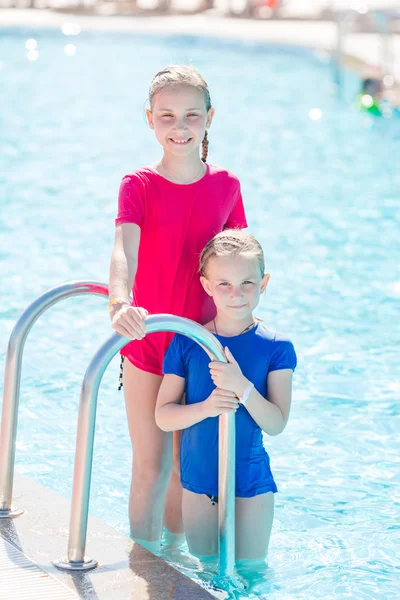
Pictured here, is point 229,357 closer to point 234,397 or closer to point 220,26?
point 234,397

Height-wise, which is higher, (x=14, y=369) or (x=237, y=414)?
(x=14, y=369)

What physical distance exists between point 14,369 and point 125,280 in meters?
0.53

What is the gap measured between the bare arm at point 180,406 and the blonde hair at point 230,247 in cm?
37

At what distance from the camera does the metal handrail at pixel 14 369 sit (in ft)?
11.0

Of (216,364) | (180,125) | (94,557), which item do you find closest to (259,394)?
(216,364)

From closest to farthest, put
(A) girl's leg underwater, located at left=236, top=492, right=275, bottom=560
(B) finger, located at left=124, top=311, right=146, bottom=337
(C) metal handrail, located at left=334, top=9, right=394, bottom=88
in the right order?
1. (B) finger, located at left=124, top=311, right=146, bottom=337
2. (A) girl's leg underwater, located at left=236, top=492, right=275, bottom=560
3. (C) metal handrail, located at left=334, top=9, right=394, bottom=88

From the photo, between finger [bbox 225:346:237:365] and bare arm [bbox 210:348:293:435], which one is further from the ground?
finger [bbox 225:346:237:365]

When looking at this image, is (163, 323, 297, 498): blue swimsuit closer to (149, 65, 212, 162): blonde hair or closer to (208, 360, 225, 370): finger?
(208, 360, 225, 370): finger

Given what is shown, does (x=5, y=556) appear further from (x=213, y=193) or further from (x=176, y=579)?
(x=213, y=193)

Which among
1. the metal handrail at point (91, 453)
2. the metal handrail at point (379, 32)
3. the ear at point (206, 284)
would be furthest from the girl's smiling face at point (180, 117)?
the metal handrail at point (379, 32)

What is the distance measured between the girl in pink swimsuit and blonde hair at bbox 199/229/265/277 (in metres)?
0.10

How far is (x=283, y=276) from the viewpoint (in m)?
8.07

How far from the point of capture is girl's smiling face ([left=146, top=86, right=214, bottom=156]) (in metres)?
3.34

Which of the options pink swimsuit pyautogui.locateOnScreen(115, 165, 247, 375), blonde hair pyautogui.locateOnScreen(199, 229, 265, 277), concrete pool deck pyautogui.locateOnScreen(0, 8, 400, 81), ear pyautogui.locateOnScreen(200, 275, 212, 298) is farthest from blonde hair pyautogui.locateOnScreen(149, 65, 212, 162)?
concrete pool deck pyautogui.locateOnScreen(0, 8, 400, 81)
